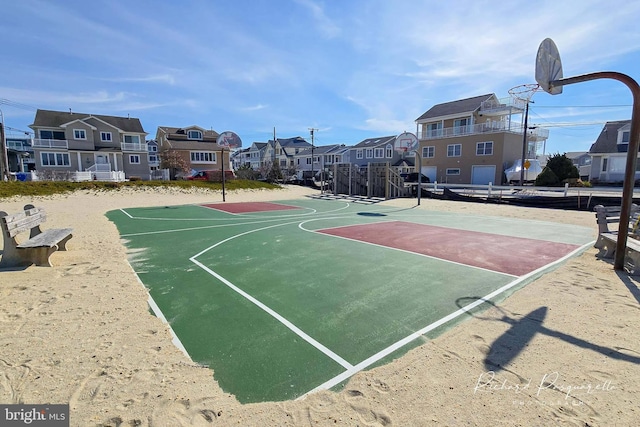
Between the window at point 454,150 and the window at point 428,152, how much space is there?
7.41 feet

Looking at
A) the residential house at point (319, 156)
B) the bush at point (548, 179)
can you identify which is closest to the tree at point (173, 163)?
the residential house at point (319, 156)

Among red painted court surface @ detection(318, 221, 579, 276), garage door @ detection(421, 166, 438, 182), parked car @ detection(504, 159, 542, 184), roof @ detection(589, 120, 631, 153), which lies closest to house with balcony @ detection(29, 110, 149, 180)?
red painted court surface @ detection(318, 221, 579, 276)

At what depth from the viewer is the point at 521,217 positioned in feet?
49.6

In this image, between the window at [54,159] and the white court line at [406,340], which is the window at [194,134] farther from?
the white court line at [406,340]

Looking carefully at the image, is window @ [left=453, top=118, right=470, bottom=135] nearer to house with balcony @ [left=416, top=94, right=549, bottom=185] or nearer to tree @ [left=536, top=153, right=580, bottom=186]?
house with balcony @ [left=416, top=94, right=549, bottom=185]

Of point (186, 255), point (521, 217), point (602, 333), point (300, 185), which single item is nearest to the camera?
point (602, 333)

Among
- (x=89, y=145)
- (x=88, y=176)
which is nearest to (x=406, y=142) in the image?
(x=88, y=176)

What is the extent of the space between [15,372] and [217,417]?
2.09 m

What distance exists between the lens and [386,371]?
10.2ft

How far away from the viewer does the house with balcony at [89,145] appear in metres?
37.1

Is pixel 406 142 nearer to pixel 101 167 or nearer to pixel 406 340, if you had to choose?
pixel 406 340

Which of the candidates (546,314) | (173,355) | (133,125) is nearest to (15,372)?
(173,355)

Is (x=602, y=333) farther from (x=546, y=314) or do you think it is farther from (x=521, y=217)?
(x=521, y=217)

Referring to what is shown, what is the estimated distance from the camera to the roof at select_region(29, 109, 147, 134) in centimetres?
3819
